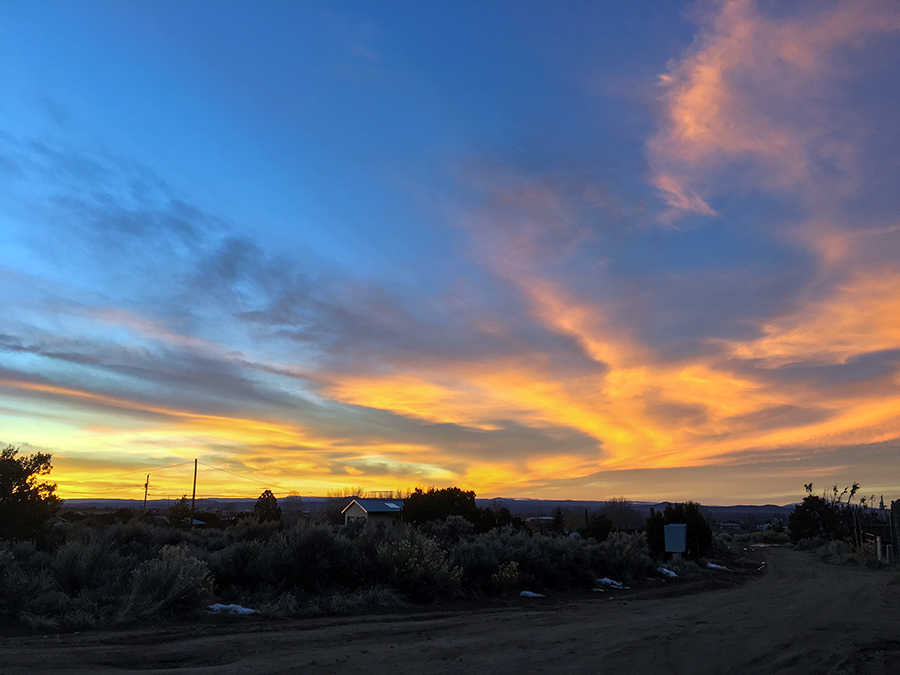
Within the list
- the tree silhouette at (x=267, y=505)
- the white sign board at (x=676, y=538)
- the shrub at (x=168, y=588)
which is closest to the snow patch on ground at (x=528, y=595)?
the shrub at (x=168, y=588)

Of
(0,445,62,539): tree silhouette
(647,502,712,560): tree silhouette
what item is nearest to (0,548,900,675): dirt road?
(0,445,62,539): tree silhouette

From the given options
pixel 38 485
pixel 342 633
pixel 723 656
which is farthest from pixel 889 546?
pixel 38 485

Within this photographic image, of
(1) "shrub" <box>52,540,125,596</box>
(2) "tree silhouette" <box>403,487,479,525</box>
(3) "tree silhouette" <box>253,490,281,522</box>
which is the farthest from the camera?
(3) "tree silhouette" <box>253,490,281,522</box>

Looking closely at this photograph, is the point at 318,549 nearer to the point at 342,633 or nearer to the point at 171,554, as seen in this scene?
the point at 171,554

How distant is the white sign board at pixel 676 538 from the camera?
28.5 meters

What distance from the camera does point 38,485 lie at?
782 inches

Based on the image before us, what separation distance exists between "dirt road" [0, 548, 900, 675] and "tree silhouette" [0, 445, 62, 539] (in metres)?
12.2

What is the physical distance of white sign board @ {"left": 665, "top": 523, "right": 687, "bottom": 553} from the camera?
28.5 meters

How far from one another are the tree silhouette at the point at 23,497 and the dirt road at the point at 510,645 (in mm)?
12174

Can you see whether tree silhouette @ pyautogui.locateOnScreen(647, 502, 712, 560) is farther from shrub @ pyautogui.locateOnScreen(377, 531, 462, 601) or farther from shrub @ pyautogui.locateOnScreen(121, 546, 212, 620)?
shrub @ pyautogui.locateOnScreen(121, 546, 212, 620)

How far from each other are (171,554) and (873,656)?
11.8 metres

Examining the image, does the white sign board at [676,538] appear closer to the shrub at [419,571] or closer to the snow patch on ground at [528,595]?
the snow patch on ground at [528,595]

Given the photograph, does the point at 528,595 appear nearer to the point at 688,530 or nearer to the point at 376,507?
the point at 688,530

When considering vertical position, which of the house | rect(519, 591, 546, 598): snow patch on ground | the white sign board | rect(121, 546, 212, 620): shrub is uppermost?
rect(121, 546, 212, 620): shrub
